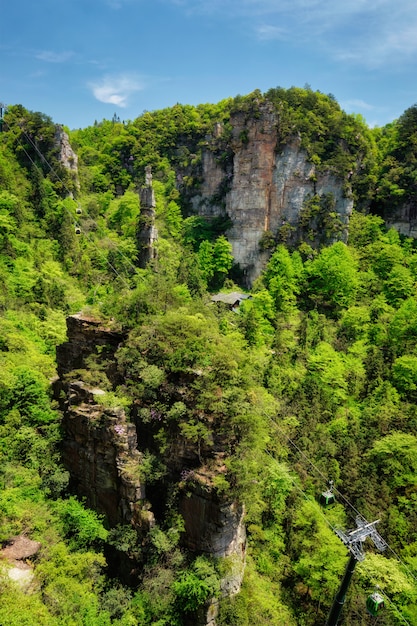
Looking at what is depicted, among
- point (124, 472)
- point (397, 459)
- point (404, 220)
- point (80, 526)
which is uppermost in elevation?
point (404, 220)

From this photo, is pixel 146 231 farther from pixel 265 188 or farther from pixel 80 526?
pixel 80 526

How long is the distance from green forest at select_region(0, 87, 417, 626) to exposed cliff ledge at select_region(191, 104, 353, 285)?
1.23 meters

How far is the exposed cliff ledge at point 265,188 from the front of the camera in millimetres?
48000

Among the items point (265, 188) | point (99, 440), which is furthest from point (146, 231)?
point (99, 440)

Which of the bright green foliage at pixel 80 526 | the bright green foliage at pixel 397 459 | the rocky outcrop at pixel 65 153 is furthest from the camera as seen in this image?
the rocky outcrop at pixel 65 153

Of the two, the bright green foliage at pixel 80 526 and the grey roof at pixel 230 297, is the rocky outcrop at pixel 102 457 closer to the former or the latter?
the bright green foliage at pixel 80 526

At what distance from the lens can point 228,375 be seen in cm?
1892

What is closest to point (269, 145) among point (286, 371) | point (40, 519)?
point (286, 371)

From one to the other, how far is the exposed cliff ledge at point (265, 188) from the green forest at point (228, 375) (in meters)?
1.23

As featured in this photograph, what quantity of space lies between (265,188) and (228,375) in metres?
35.3

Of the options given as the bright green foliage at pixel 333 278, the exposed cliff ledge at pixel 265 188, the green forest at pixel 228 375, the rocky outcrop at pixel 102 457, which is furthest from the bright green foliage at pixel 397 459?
the exposed cliff ledge at pixel 265 188

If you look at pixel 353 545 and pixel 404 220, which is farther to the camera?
pixel 404 220

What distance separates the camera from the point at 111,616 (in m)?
16.9

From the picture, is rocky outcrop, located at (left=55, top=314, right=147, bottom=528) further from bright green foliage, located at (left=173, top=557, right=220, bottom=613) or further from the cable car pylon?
the cable car pylon
